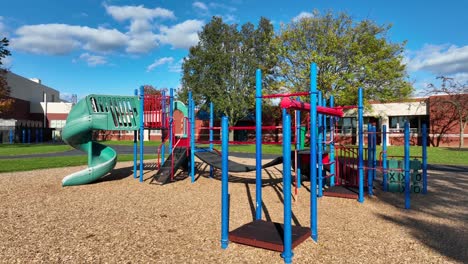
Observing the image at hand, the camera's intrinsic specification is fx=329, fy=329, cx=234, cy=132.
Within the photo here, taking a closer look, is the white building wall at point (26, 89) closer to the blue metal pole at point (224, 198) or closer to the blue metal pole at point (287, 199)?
the blue metal pole at point (224, 198)

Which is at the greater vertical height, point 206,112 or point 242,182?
point 206,112

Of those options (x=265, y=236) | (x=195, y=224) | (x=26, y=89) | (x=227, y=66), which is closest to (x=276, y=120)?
(x=227, y=66)

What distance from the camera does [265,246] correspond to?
4344mm

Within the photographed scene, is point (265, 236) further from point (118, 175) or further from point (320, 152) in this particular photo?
point (118, 175)

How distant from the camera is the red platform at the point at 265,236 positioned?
4313 mm

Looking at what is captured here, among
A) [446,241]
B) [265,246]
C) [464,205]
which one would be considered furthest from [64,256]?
[464,205]

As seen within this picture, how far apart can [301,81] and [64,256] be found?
76.5 ft

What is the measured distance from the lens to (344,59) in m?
24.8

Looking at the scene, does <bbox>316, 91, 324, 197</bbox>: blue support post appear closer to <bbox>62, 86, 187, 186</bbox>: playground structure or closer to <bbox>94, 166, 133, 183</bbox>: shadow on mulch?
<bbox>62, 86, 187, 186</bbox>: playground structure

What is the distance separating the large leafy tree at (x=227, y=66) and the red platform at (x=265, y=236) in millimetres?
27719

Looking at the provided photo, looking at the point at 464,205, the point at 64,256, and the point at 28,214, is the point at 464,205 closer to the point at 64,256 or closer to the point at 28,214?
the point at 64,256

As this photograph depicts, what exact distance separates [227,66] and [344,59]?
13.0m

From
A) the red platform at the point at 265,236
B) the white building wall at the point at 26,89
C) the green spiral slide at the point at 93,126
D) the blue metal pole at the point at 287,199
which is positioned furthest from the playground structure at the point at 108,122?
the white building wall at the point at 26,89

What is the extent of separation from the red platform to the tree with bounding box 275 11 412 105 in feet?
65.3
